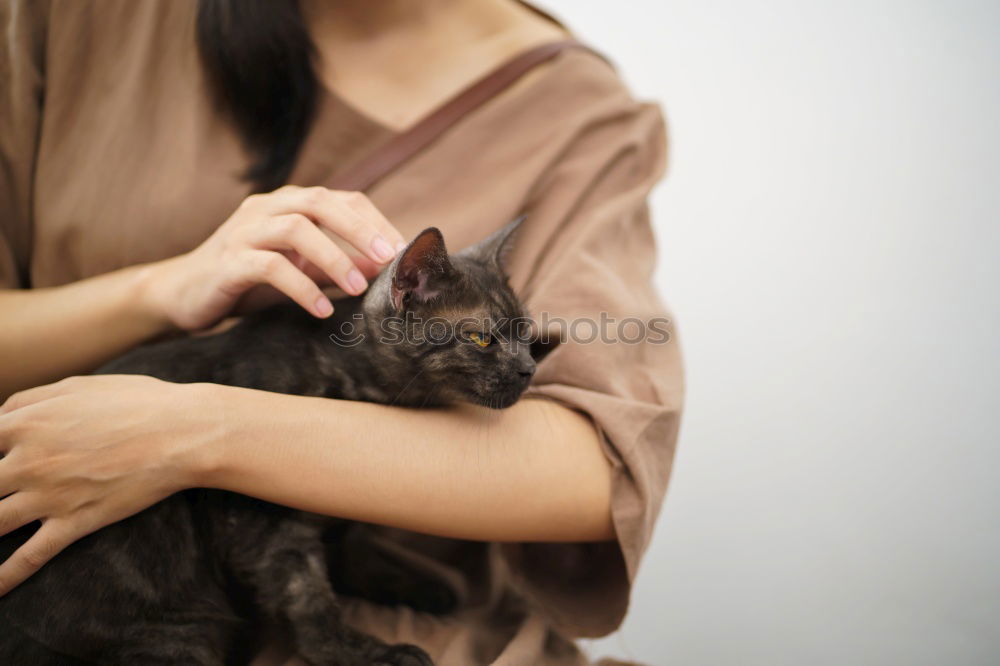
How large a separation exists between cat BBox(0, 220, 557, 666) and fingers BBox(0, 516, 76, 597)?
0.02 m

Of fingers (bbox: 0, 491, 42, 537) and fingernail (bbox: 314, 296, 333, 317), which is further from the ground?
fingernail (bbox: 314, 296, 333, 317)

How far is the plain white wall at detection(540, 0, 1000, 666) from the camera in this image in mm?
1356

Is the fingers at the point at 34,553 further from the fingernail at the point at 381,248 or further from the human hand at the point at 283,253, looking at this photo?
the fingernail at the point at 381,248

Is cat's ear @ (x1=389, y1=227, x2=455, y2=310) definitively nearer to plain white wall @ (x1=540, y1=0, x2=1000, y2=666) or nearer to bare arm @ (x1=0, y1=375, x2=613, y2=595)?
bare arm @ (x1=0, y1=375, x2=613, y2=595)

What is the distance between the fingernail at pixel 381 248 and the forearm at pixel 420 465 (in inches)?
7.8

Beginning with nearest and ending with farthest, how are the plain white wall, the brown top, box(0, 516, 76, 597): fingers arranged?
box(0, 516, 76, 597): fingers < the brown top < the plain white wall

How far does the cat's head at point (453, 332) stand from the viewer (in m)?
0.87

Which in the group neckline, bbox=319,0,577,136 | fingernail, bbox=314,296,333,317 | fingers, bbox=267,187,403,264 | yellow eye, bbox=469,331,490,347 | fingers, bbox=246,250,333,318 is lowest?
yellow eye, bbox=469,331,490,347

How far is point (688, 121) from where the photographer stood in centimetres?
168

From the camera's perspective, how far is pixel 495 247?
A: 37.6 inches

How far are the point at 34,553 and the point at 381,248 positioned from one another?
1.71 feet

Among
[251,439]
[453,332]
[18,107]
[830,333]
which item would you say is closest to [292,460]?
[251,439]

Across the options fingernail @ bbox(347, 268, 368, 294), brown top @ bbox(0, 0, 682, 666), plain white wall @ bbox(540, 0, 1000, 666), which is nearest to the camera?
fingernail @ bbox(347, 268, 368, 294)

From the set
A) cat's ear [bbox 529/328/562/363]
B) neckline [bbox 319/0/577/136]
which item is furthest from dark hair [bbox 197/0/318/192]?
cat's ear [bbox 529/328/562/363]
